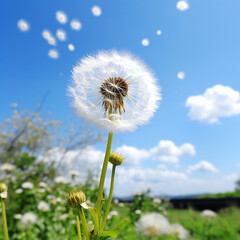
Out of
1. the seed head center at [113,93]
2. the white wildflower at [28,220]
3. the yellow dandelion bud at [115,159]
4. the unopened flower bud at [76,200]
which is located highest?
the seed head center at [113,93]

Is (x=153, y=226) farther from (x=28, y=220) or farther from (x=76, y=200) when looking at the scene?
(x=28, y=220)

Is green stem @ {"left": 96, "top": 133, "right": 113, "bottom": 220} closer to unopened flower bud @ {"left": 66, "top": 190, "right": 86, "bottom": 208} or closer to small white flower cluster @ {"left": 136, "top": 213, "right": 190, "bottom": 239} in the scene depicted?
unopened flower bud @ {"left": 66, "top": 190, "right": 86, "bottom": 208}

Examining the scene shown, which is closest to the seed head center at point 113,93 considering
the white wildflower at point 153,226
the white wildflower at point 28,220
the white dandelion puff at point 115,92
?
the white dandelion puff at point 115,92

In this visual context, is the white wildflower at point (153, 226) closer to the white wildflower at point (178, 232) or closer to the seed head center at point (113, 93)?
the white wildflower at point (178, 232)

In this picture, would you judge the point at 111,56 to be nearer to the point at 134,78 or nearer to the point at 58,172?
the point at 134,78

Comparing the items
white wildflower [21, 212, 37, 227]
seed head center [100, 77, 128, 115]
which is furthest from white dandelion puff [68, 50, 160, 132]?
white wildflower [21, 212, 37, 227]

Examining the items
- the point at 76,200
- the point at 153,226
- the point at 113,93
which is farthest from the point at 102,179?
the point at 113,93

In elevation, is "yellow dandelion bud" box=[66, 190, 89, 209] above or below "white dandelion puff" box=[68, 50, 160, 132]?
below
